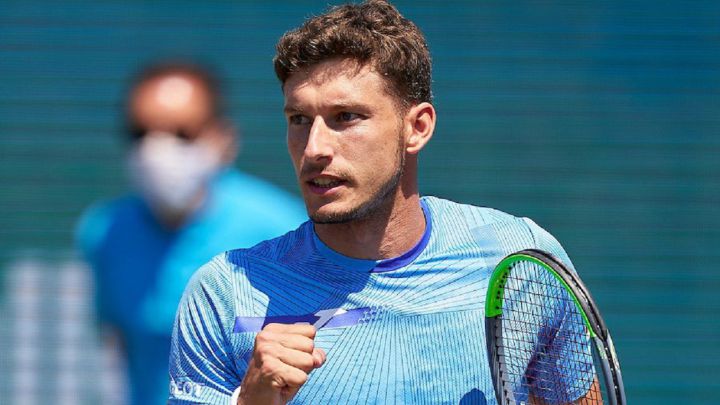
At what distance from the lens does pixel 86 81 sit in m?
7.00

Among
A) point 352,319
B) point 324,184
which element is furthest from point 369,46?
point 352,319

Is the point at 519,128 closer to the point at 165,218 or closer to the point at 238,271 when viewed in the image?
the point at 165,218

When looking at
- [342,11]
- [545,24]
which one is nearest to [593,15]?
[545,24]

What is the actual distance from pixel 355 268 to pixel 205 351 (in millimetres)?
350

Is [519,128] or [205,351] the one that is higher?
[519,128]

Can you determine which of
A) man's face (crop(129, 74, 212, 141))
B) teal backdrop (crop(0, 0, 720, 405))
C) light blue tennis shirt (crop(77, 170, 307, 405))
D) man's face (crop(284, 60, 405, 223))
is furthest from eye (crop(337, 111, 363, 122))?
teal backdrop (crop(0, 0, 720, 405))

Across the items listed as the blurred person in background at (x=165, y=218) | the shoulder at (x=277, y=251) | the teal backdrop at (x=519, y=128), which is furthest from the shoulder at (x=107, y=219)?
the teal backdrop at (x=519, y=128)

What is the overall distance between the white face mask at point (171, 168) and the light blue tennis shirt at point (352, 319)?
188 centimetres

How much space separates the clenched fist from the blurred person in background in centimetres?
178

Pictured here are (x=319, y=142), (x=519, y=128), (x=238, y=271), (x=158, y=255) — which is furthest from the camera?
(x=519, y=128)

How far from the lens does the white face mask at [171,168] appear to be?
15.6 feet

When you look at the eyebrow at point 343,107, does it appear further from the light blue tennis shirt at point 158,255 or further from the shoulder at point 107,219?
the shoulder at point 107,219

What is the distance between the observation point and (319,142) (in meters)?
2.75

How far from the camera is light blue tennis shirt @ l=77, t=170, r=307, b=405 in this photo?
439 cm
